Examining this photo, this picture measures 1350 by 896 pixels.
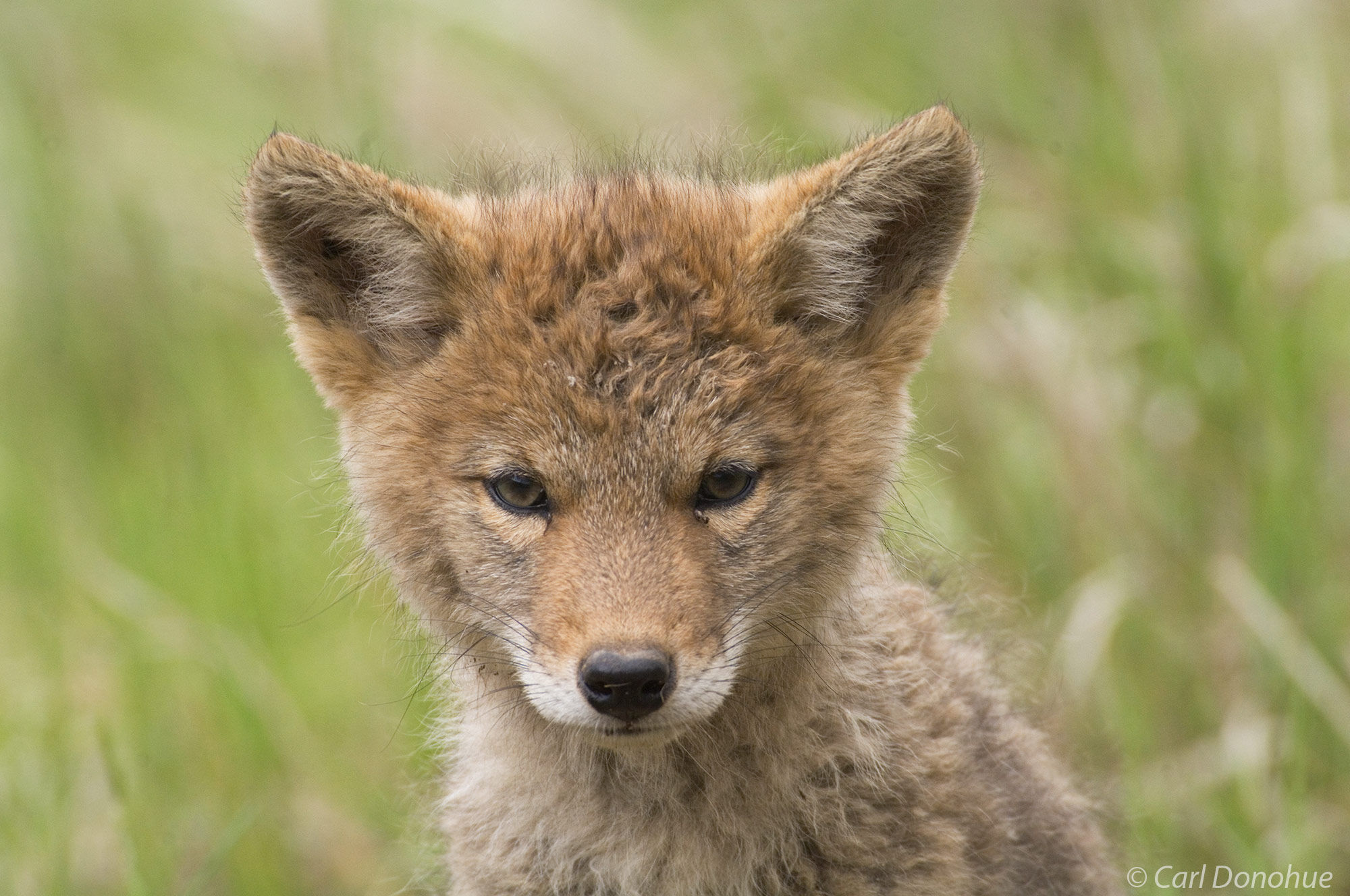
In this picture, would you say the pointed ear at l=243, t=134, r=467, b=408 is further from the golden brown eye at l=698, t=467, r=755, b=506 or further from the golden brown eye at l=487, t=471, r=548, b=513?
the golden brown eye at l=698, t=467, r=755, b=506

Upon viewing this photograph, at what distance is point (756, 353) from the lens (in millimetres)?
4145

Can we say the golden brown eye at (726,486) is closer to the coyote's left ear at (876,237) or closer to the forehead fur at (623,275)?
the forehead fur at (623,275)

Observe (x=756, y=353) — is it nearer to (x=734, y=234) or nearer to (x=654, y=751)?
(x=734, y=234)

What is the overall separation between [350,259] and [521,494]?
94cm

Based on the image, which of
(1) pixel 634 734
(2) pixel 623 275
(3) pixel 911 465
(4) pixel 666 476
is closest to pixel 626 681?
(1) pixel 634 734

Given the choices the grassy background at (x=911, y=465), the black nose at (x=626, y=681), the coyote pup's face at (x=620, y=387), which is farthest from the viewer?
the grassy background at (x=911, y=465)

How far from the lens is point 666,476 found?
13.0 feet

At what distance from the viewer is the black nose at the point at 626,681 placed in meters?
3.61

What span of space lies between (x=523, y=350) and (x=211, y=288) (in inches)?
219

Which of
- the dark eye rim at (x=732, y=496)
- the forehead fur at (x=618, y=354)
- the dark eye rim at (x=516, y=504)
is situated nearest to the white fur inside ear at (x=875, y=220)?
the forehead fur at (x=618, y=354)

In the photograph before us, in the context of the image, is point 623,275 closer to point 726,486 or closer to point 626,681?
point 726,486

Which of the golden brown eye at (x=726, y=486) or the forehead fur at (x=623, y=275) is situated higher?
the forehead fur at (x=623, y=275)

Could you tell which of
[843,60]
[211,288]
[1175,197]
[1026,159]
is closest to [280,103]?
[211,288]

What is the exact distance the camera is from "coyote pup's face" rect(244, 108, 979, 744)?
12.7 feet
